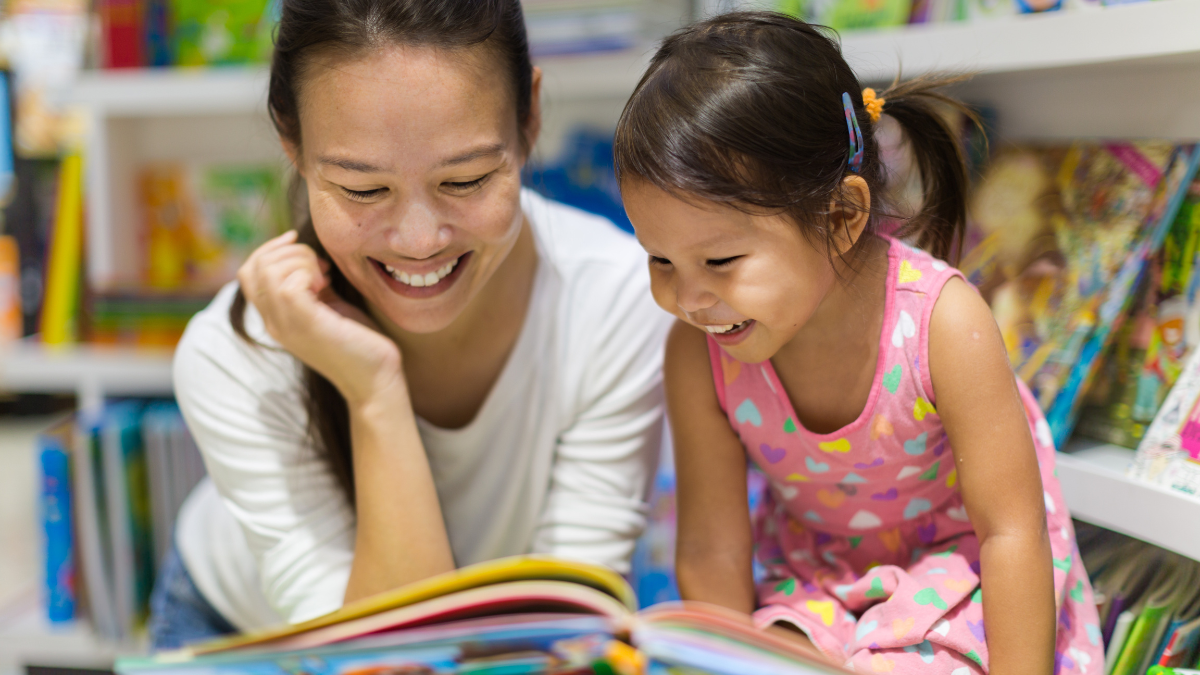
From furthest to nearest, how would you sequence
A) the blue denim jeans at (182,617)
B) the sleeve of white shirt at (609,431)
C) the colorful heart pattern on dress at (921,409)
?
1. the blue denim jeans at (182,617)
2. the sleeve of white shirt at (609,431)
3. the colorful heart pattern on dress at (921,409)

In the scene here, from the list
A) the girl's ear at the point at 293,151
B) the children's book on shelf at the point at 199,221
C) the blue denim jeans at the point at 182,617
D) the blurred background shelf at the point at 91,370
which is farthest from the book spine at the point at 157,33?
the blue denim jeans at the point at 182,617

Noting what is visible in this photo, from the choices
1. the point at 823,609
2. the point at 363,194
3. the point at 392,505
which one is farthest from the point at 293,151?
the point at 823,609

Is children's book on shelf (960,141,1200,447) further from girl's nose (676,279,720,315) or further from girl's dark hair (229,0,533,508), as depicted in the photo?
girl's dark hair (229,0,533,508)

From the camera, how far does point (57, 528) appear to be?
4.37 ft

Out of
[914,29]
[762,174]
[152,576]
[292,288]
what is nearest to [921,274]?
[762,174]

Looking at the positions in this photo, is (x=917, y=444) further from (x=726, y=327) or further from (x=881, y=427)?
(x=726, y=327)

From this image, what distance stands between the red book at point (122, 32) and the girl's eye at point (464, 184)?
96cm

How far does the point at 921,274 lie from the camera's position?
720 millimetres

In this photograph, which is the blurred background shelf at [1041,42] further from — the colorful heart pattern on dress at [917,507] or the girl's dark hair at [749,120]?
the colorful heart pattern on dress at [917,507]

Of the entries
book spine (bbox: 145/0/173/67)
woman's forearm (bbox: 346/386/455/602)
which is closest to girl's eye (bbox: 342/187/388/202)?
woman's forearm (bbox: 346/386/455/602)

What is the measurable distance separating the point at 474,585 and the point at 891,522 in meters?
0.45

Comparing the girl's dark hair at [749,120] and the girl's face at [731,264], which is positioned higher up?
the girl's dark hair at [749,120]

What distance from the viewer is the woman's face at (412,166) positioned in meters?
0.71

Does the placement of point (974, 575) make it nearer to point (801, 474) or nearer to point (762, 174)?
point (801, 474)
